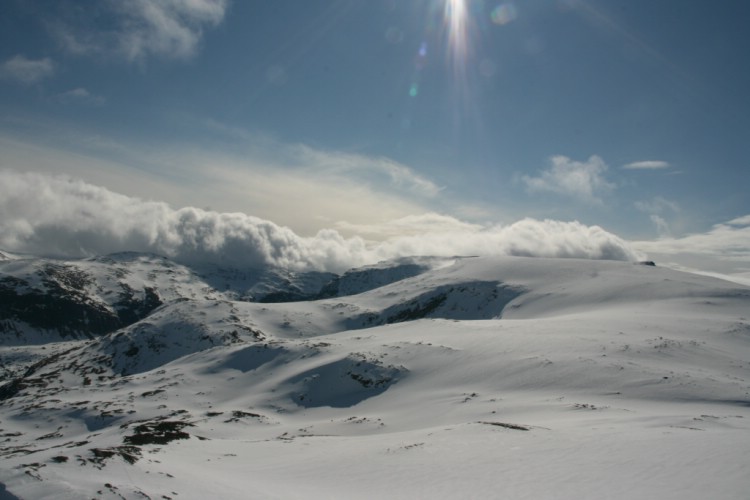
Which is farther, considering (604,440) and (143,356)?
(143,356)

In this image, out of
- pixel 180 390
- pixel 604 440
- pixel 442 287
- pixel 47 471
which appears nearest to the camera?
pixel 47 471

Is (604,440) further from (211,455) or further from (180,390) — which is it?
(180,390)

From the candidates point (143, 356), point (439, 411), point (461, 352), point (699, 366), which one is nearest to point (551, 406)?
point (439, 411)

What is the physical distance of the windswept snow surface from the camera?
1739cm

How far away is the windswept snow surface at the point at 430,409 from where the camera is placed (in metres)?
17.4

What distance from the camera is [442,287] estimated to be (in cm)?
15200

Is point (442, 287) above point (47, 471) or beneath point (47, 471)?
above

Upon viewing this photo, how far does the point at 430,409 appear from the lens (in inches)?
1673

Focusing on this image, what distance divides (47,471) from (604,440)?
23.4 meters

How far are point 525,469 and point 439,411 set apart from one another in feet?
73.5

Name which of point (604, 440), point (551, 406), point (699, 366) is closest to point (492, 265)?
point (699, 366)

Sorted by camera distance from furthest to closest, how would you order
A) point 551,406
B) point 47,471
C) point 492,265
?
point 492,265
point 551,406
point 47,471

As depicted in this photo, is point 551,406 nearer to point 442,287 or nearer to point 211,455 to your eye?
point 211,455

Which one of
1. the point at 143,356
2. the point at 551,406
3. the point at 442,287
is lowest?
the point at 143,356
